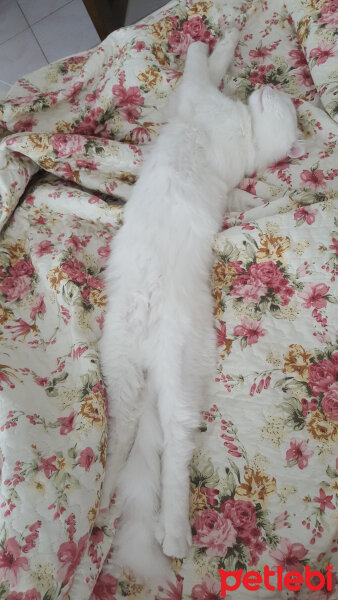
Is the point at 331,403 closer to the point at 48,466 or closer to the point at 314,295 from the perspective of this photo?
the point at 314,295

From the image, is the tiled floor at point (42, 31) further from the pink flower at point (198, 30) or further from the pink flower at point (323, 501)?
the pink flower at point (323, 501)

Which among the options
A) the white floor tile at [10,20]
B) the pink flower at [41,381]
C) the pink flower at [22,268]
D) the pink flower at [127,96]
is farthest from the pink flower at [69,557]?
the white floor tile at [10,20]

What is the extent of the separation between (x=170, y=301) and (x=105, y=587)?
0.64 m

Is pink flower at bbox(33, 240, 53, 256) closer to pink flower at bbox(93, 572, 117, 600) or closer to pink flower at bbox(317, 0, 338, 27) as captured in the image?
pink flower at bbox(93, 572, 117, 600)

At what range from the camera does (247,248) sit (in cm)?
120

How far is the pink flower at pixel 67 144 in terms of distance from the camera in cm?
130

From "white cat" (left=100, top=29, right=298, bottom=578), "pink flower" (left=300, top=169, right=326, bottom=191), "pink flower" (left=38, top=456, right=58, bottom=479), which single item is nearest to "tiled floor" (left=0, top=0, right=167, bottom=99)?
"white cat" (left=100, top=29, right=298, bottom=578)

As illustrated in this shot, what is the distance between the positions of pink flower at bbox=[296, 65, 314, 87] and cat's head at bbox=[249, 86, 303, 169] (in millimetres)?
164

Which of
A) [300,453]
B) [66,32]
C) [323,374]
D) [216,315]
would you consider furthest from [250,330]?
[66,32]

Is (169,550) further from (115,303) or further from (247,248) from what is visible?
(247,248)

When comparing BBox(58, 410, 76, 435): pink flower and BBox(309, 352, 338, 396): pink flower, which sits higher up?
BBox(58, 410, 76, 435): pink flower

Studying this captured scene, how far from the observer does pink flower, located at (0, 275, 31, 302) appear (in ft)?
4.01

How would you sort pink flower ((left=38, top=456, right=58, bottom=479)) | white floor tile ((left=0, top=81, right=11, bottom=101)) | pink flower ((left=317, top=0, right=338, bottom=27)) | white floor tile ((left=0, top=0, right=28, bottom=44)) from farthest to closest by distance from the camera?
1. white floor tile ((left=0, top=0, right=28, bottom=44))
2. white floor tile ((left=0, top=81, right=11, bottom=101))
3. pink flower ((left=317, top=0, right=338, bottom=27))
4. pink flower ((left=38, top=456, right=58, bottom=479))

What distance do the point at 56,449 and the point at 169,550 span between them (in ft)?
1.05
